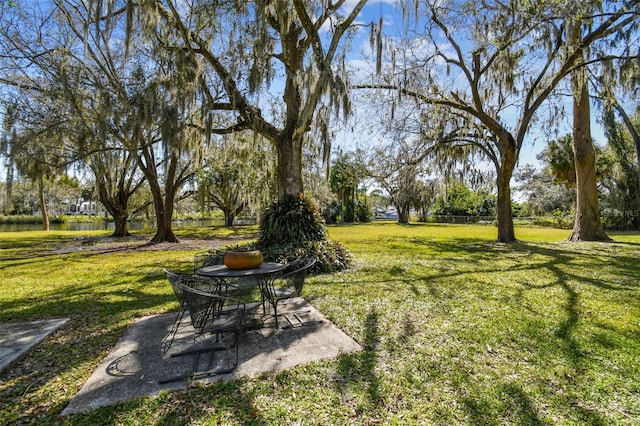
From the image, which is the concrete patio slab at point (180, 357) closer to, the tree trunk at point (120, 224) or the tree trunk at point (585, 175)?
the tree trunk at point (585, 175)

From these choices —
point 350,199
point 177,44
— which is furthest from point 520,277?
point 350,199

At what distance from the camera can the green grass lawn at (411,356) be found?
2201mm

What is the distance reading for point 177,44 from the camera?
8.41 m

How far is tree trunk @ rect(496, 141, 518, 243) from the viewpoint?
10883 millimetres

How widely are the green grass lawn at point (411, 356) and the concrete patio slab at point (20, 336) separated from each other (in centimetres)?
12

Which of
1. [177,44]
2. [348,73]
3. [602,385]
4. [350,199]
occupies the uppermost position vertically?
[177,44]

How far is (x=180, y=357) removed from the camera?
3.02 m

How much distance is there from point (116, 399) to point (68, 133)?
10514 millimetres

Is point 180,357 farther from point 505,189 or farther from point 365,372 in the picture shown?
point 505,189

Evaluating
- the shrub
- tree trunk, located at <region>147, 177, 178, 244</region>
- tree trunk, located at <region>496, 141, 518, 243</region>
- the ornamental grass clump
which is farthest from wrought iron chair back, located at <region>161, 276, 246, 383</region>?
tree trunk, located at <region>147, 177, 178, 244</region>

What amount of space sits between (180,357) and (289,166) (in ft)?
19.9

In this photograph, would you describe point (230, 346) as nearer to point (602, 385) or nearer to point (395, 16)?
point (602, 385)

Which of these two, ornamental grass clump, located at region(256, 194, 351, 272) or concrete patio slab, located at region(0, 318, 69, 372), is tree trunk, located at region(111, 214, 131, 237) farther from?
concrete patio slab, located at region(0, 318, 69, 372)

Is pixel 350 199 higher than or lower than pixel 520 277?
higher
